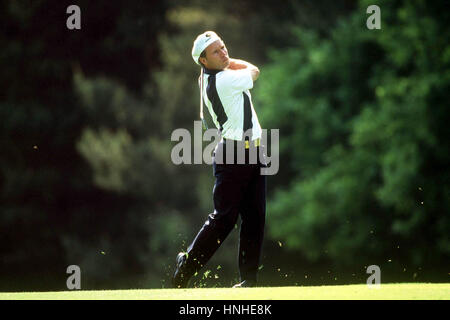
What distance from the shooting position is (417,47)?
17031 millimetres

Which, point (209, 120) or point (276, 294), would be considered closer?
point (276, 294)

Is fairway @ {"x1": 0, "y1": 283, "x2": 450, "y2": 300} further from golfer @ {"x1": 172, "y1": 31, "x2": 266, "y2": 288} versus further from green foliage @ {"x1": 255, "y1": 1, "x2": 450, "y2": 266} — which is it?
green foliage @ {"x1": 255, "y1": 1, "x2": 450, "y2": 266}

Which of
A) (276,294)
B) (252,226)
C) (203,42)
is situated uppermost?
(203,42)

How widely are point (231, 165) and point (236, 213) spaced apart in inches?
15.2

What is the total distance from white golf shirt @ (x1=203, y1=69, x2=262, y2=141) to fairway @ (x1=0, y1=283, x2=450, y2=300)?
1.20 m

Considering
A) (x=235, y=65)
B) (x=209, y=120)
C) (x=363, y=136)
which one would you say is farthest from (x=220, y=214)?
(x=209, y=120)

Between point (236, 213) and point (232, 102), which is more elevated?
point (232, 102)

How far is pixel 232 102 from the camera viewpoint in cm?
625

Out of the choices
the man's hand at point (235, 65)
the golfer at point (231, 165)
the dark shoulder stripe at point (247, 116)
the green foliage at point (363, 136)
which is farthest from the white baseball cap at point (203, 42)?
the green foliage at point (363, 136)

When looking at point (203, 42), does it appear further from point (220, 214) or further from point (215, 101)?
point (220, 214)

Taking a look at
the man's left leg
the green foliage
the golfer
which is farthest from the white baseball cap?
the green foliage

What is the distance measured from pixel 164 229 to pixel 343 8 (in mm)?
7516

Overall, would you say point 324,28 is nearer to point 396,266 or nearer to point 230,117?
point 396,266

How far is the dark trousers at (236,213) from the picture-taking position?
6230 mm
